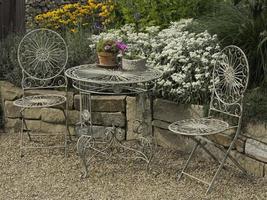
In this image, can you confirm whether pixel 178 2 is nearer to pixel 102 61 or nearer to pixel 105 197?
pixel 102 61

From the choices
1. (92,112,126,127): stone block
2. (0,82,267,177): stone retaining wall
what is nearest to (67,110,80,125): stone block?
(0,82,267,177): stone retaining wall

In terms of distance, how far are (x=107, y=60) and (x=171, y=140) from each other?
102 centimetres

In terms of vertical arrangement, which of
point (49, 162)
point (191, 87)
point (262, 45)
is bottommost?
point (49, 162)

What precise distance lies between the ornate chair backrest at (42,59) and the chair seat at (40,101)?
0.14 meters

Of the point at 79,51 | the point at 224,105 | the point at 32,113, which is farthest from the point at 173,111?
the point at 32,113

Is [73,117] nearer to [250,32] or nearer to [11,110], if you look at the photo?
[11,110]

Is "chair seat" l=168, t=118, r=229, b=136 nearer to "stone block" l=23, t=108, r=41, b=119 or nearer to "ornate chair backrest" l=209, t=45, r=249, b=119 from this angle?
"ornate chair backrest" l=209, t=45, r=249, b=119

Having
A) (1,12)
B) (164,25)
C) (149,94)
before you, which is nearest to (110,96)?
(149,94)

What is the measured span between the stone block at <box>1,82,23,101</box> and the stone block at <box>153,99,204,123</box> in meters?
1.47

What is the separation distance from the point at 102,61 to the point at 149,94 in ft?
2.19

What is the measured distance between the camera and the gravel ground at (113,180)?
413cm

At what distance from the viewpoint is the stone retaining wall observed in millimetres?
4340

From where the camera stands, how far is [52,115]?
212 inches

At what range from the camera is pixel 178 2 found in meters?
5.95
